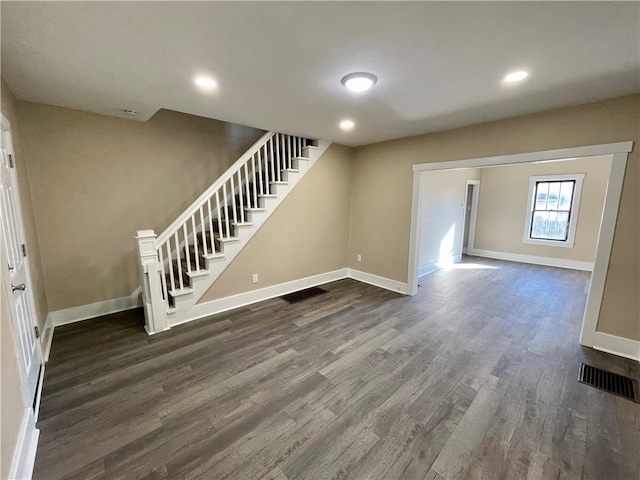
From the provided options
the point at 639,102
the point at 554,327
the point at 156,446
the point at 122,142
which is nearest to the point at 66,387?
the point at 156,446

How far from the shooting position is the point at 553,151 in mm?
2805

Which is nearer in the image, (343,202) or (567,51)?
(567,51)

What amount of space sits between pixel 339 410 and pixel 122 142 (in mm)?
3819

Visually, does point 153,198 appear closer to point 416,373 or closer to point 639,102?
point 416,373

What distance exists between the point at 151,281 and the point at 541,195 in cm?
807

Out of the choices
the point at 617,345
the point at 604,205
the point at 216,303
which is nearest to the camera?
the point at 604,205

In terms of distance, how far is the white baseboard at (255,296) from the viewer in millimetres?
3363

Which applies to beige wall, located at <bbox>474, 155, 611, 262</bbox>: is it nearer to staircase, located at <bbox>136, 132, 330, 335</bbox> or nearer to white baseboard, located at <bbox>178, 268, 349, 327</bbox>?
white baseboard, located at <bbox>178, 268, 349, 327</bbox>

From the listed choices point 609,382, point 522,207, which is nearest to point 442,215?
point 522,207

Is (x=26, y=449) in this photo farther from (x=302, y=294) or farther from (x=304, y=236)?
(x=304, y=236)

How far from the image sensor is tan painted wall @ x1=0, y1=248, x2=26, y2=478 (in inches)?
49.2

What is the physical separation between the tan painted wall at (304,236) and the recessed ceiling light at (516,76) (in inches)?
108

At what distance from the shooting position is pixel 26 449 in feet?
4.89

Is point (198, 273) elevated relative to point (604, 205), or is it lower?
lower
